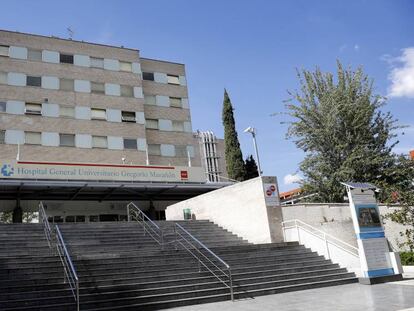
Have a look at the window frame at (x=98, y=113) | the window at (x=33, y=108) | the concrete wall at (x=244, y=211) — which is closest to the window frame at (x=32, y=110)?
the window at (x=33, y=108)

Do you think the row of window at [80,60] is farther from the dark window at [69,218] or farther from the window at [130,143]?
the dark window at [69,218]

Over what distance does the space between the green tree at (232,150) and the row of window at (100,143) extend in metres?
3.36

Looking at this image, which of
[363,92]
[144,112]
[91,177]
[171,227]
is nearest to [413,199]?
[171,227]

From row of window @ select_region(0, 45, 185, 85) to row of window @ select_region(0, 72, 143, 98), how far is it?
1.58m

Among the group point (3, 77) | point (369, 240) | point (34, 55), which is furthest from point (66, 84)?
point (369, 240)

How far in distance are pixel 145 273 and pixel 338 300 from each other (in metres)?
5.41

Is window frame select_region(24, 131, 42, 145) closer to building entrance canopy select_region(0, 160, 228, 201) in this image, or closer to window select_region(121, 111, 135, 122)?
building entrance canopy select_region(0, 160, 228, 201)

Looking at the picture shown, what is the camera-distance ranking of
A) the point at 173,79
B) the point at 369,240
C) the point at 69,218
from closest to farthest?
the point at 369,240, the point at 69,218, the point at 173,79

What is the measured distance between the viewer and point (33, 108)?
30656mm

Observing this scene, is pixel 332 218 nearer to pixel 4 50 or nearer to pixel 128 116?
pixel 128 116

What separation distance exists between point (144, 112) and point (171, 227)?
18596mm

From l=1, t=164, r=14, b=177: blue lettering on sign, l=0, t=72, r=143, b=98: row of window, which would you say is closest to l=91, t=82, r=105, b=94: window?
l=0, t=72, r=143, b=98: row of window

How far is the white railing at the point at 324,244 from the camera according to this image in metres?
14.5

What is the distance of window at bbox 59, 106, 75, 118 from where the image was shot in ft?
103
